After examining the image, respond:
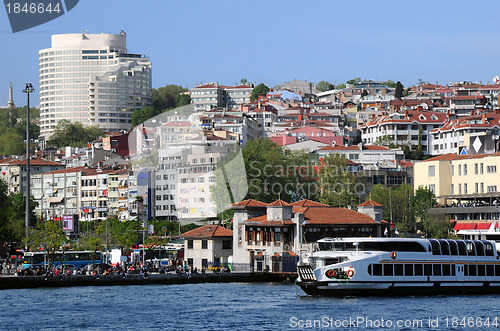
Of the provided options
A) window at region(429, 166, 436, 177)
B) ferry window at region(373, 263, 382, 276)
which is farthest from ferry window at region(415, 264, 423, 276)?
window at region(429, 166, 436, 177)

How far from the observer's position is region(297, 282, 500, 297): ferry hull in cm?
4253

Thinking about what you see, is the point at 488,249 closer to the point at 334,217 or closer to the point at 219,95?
the point at 334,217

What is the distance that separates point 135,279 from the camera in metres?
55.0

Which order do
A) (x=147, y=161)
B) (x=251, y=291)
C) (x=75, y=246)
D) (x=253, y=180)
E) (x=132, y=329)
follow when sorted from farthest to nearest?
1. (x=147, y=161)
2. (x=253, y=180)
3. (x=75, y=246)
4. (x=251, y=291)
5. (x=132, y=329)

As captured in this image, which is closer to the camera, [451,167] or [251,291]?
[251,291]

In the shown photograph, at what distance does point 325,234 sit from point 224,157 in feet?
155

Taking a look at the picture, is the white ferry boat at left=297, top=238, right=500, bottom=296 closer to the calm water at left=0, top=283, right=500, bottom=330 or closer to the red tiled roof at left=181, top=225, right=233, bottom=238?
the calm water at left=0, top=283, right=500, bottom=330

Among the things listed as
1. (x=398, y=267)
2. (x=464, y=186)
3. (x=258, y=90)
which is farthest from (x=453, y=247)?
(x=258, y=90)

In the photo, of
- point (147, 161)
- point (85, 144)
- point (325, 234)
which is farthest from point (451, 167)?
point (85, 144)

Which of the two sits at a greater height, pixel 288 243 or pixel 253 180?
pixel 253 180

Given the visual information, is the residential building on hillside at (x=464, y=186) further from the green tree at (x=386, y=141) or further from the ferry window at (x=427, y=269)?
the green tree at (x=386, y=141)

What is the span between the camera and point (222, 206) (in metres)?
82.2

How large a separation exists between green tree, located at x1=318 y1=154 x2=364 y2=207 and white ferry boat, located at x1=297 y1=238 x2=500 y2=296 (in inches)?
1367

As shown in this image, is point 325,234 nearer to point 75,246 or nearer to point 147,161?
point 75,246
